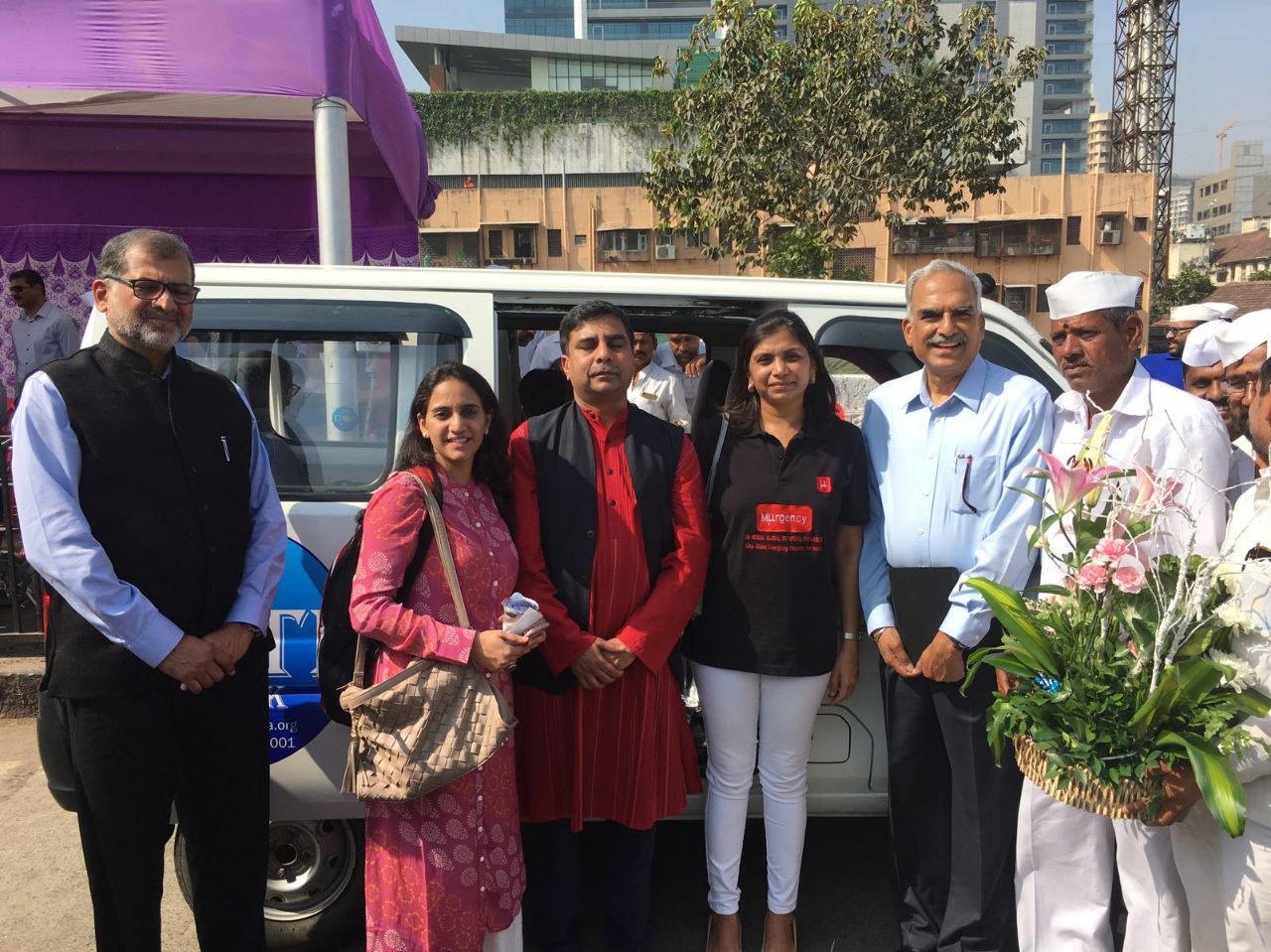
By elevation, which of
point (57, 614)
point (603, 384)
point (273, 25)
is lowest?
point (57, 614)

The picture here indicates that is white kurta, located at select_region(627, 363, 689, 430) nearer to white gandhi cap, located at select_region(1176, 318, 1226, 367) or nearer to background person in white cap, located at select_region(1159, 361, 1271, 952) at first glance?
white gandhi cap, located at select_region(1176, 318, 1226, 367)

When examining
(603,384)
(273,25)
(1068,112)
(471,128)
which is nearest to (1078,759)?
(603,384)

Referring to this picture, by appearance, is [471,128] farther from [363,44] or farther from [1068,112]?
[1068,112]

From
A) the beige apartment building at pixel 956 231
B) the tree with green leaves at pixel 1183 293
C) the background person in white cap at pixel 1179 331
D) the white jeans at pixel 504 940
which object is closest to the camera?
the white jeans at pixel 504 940

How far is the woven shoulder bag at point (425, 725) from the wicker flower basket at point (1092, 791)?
1.27m

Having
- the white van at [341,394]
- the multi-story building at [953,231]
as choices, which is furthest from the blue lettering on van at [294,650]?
the multi-story building at [953,231]

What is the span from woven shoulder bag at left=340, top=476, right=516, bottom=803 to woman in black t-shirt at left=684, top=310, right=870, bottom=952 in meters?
0.71

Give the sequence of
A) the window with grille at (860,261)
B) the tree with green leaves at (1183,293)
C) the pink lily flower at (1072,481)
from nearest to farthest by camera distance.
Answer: the pink lily flower at (1072,481), the window with grille at (860,261), the tree with green leaves at (1183,293)

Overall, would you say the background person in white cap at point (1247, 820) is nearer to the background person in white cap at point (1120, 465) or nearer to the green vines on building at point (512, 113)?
the background person in white cap at point (1120, 465)

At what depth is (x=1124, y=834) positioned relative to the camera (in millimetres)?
2439

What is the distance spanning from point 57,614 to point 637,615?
1455 mm

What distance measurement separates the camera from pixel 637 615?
104 inches

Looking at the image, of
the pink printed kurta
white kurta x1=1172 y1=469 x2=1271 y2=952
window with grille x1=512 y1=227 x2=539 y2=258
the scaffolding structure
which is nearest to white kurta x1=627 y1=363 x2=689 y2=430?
the pink printed kurta

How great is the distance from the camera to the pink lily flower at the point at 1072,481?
2.14 meters
